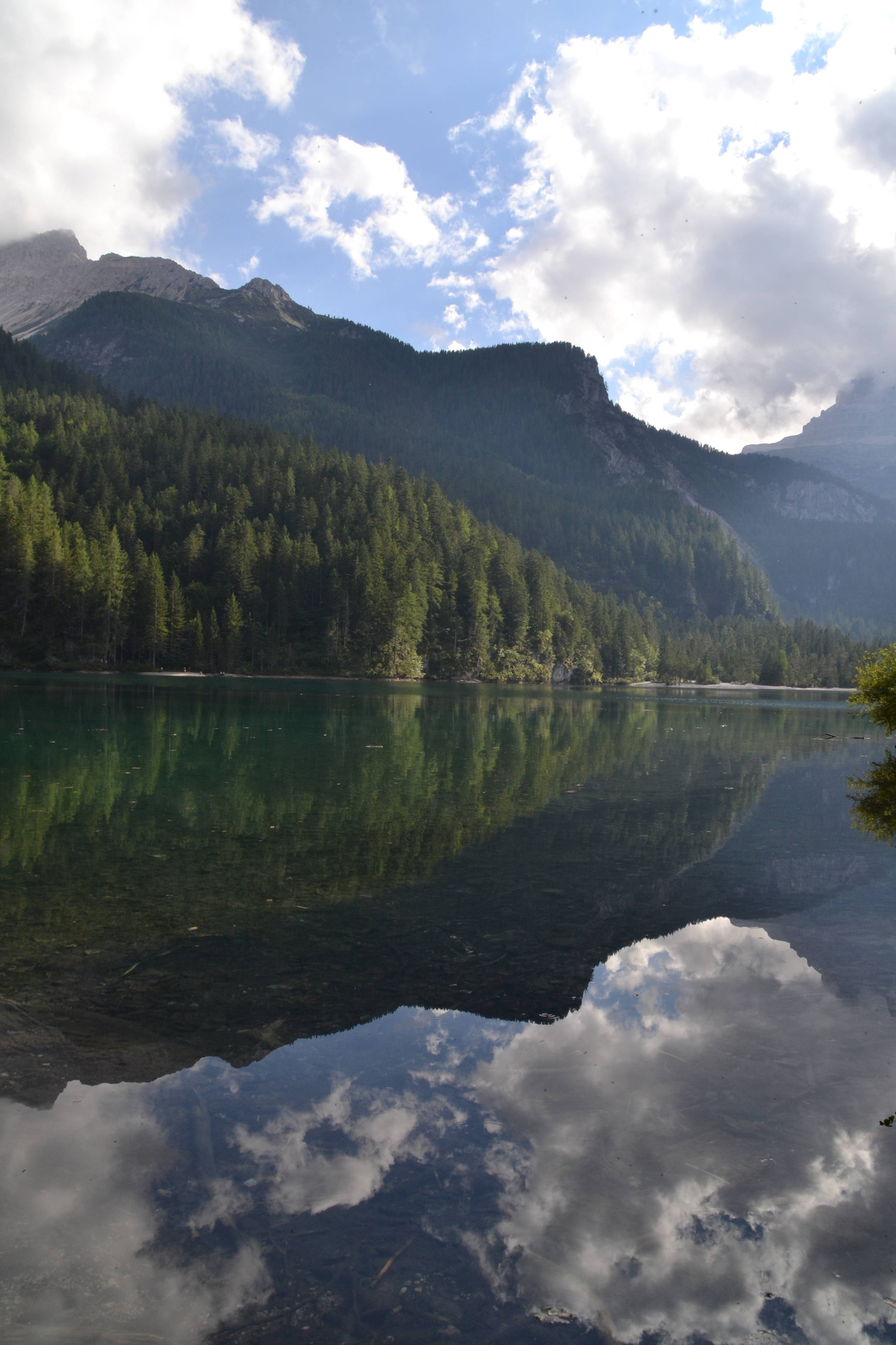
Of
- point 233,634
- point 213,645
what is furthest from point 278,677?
point 213,645

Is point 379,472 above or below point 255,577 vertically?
above

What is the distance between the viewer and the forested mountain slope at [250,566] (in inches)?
4382

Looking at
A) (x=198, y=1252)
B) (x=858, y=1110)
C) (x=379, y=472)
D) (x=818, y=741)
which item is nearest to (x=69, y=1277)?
(x=198, y=1252)

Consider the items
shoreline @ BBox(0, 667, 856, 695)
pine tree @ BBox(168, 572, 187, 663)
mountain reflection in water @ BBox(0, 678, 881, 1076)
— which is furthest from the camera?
pine tree @ BBox(168, 572, 187, 663)

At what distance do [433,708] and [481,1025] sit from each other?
53492 mm

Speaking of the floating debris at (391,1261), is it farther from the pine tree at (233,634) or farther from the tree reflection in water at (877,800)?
the pine tree at (233,634)

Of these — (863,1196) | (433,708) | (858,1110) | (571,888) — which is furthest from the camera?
(433,708)

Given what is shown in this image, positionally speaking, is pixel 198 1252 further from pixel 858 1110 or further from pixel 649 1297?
pixel 858 1110

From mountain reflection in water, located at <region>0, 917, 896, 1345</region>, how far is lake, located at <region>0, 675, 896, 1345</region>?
2 cm

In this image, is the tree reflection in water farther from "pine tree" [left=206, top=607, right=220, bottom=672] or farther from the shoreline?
"pine tree" [left=206, top=607, right=220, bottom=672]

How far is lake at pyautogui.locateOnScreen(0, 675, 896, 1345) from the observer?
4.77 meters

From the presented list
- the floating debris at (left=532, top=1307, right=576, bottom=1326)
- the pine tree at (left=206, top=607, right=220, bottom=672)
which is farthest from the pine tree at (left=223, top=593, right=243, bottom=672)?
the floating debris at (left=532, top=1307, right=576, bottom=1326)

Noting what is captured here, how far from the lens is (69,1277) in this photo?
4703mm

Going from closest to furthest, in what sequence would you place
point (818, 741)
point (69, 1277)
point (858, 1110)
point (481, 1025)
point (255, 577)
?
point (69, 1277)
point (858, 1110)
point (481, 1025)
point (818, 741)
point (255, 577)
